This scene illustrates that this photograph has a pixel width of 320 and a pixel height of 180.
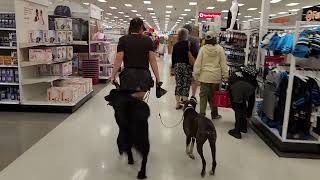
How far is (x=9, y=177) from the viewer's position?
3.16m

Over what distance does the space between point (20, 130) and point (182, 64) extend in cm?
299

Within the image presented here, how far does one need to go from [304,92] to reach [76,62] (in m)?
6.52

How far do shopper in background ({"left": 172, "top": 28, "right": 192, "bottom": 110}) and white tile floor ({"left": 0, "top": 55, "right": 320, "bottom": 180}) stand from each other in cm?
115

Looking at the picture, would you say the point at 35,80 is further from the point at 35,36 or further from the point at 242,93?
the point at 242,93

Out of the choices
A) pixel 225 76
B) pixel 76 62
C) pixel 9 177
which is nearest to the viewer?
pixel 9 177

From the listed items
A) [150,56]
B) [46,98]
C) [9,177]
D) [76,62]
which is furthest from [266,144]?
[76,62]

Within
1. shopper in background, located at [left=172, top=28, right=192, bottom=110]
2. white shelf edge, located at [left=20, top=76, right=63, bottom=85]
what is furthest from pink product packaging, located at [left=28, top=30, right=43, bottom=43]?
shopper in background, located at [left=172, top=28, right=192, bottom=110]

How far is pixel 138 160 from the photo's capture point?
144 inches

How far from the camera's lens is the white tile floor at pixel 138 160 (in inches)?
131

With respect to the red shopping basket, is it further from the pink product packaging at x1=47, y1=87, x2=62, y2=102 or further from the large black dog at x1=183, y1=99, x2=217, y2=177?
the pink product packaging at x1=47, y1=87, x2=62, y2=102

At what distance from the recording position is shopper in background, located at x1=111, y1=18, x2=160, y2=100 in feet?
10.7

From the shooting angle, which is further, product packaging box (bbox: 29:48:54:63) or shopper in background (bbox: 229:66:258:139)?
product packaging box (bbox: 29:48:54:63)

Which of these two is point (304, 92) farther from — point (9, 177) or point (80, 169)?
point (9, 177)

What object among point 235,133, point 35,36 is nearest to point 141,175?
point 235,133
